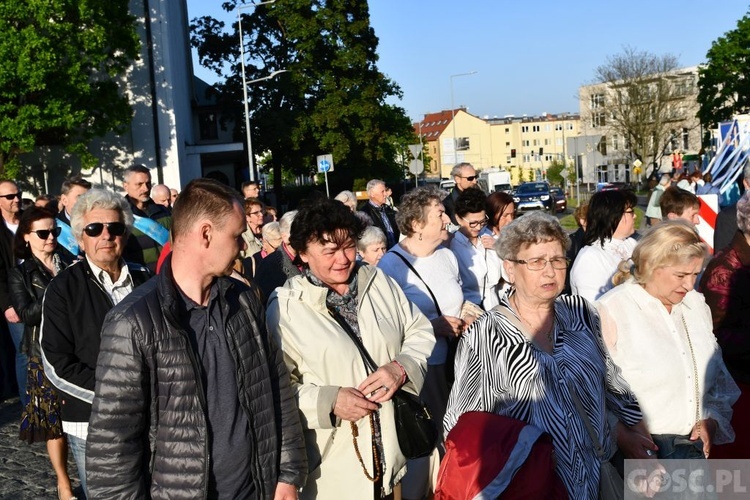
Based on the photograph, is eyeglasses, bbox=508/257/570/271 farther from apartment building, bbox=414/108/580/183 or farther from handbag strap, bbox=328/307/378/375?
apartment building, bbox=414/108/580/183

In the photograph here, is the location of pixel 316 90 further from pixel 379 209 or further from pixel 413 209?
pixel 413 209

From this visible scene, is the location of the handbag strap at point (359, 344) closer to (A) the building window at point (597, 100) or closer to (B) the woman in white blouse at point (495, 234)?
(B) the woman in white blouse at point (495, 234)

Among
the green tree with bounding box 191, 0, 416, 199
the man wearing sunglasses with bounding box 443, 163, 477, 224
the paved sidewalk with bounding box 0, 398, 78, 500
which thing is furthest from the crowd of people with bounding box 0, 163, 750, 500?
the green tree with bounding box 191, 0, 416, 199

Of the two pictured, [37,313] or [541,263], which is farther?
[37,313]

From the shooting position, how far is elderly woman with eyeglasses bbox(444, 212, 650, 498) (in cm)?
336

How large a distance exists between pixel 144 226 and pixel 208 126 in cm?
4479

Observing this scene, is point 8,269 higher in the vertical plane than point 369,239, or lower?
lower

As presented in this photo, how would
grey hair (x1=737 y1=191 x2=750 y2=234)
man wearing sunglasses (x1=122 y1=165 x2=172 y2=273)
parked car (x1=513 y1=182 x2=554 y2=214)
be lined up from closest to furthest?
1. grey hair (x1=737 y1=191 x2=750 y2=234)
2. man wearing sunglasses (x1=122 y1=165 x2=172 y2=273)
3. parked car (x1=513 y1=182 x2=554 y2=214)

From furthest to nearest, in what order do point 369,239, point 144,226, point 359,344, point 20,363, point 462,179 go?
point 462,179, point 20,363, point 144,226, point 369,239, point 359,344

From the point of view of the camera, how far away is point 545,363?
135 inches

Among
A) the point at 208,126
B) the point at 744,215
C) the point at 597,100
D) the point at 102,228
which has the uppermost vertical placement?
the point at 597,100

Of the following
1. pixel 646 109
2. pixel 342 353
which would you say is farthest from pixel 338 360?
pixel 646 109

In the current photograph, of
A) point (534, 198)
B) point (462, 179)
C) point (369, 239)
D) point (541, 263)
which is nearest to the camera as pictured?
point (541, 263)

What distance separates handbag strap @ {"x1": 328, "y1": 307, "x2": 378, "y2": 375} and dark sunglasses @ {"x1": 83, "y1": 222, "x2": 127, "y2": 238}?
1387 millimetres
